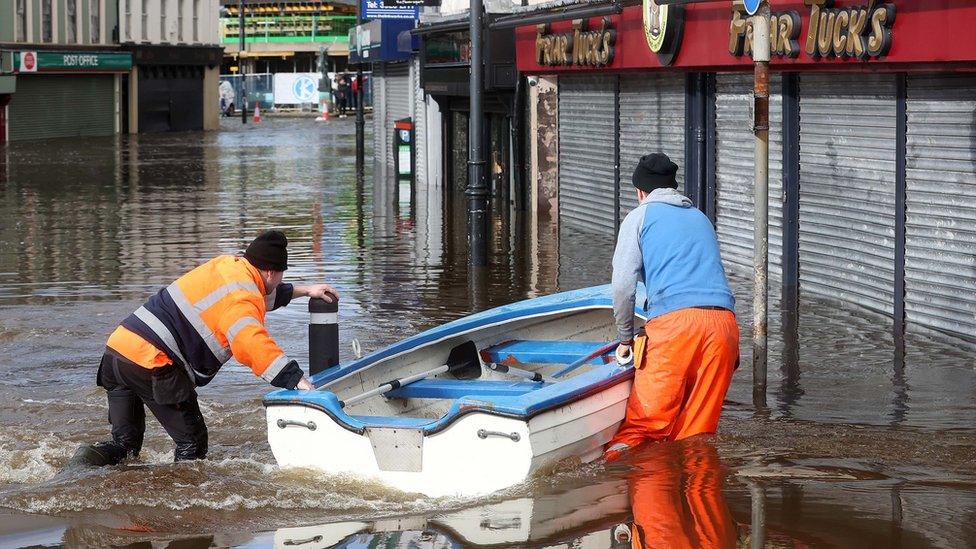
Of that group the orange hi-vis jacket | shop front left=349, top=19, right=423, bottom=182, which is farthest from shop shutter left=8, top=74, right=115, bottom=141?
the orange hi-vis jacket

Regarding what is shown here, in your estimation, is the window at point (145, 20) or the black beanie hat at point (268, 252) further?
the window at point (145, 20)

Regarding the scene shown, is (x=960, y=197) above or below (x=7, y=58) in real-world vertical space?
below

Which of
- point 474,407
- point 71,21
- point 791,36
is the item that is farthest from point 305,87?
point 474,407

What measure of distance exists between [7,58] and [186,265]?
114 feet

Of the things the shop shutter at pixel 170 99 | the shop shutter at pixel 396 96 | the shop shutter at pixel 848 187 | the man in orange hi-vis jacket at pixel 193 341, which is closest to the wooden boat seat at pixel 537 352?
the man in orange hi-vis jacket at pixel 193 341

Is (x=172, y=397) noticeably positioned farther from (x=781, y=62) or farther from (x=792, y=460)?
(x=781, y=62)

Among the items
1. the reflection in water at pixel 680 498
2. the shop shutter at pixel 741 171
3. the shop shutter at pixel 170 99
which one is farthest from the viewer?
the shop shutter at pixel 170 99

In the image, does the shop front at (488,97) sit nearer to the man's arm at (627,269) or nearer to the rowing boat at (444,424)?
the rowing boat at (444,424)

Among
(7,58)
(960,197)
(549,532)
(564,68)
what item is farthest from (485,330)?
(7,58)

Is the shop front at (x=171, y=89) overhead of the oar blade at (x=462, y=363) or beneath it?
overhead

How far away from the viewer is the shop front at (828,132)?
1134 centimetres

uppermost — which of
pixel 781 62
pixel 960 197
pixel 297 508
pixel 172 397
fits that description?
pixel 781 62

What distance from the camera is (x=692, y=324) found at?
24.1 ft

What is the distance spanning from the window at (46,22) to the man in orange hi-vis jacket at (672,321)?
49051 millimetres
